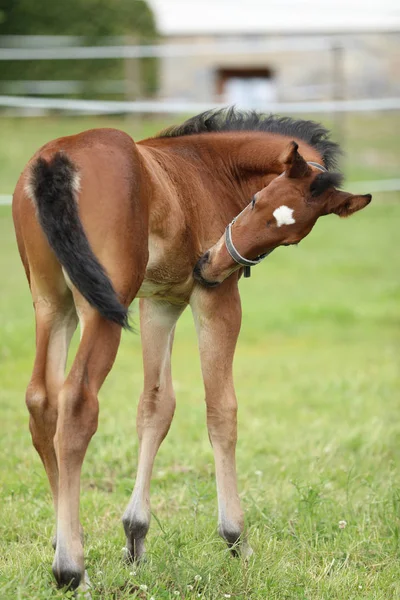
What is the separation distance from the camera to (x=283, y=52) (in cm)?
2089

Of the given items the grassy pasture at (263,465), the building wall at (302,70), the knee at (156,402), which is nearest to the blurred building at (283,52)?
the building wall at (302,70)

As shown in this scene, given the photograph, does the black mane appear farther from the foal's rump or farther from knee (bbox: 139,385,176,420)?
knee (bbox: 139,385,176,420)

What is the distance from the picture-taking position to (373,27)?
65.0 feet

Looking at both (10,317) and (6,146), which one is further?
(6,146)

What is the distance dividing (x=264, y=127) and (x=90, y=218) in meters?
1.14

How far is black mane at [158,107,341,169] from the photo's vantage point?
381cm

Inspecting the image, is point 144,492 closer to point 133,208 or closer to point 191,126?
point 133,208

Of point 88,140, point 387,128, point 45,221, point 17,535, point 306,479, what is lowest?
point 387,128

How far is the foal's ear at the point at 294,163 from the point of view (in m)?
3.28

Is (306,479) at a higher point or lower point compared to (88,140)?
lower

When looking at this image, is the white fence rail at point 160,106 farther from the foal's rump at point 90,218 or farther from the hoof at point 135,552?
the hoof at point 135,552

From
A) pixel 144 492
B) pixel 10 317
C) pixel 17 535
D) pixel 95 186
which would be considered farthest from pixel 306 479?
pixel 10 317

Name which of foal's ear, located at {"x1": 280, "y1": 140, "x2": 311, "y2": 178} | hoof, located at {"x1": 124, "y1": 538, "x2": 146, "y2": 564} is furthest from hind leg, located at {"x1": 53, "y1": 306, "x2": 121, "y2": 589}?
foal's ear, located at {"x1": 280, "y1": 140, "x2": 311, "y2": 178}

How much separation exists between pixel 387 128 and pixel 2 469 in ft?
50.3
